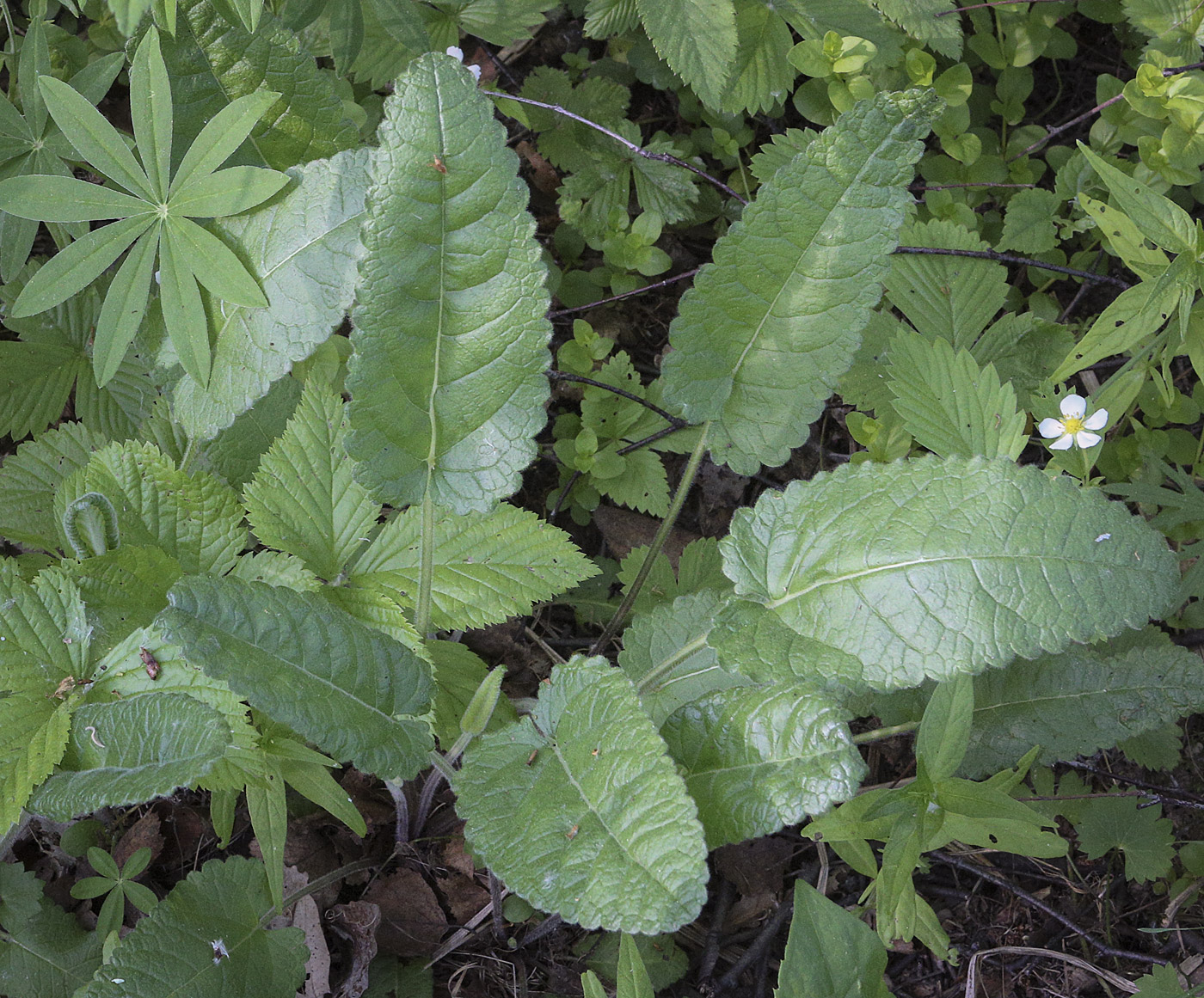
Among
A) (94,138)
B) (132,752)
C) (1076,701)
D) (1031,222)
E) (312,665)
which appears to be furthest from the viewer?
(1031,222)

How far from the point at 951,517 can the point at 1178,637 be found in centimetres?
171

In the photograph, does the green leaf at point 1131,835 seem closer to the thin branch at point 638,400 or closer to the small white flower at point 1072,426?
the small white flower at point 1072,426

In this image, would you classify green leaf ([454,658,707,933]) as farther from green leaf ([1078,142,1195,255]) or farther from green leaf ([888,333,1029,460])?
green leaf ([1078,142,1195,255])

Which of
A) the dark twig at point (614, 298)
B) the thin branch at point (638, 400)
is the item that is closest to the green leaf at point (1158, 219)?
the dark twig at point (614, 298)

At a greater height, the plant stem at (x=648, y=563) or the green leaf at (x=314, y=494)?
the green leaf at (x=314, y=494)

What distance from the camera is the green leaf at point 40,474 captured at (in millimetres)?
2350

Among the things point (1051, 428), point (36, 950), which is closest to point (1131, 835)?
point (1051, 428)

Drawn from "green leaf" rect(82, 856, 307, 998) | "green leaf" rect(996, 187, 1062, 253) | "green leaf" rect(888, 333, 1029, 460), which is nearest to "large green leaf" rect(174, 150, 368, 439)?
"green leaf" rect(82, 856, 307, 998)

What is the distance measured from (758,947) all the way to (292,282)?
2.04 m

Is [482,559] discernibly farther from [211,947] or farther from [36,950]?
[36,950]

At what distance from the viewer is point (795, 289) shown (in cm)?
195

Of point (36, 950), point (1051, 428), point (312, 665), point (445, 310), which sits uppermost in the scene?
point (445, 310)

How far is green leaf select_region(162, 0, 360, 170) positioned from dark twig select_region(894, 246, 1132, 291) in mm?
1613

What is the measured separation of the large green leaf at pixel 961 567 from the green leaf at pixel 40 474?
6.16ft
